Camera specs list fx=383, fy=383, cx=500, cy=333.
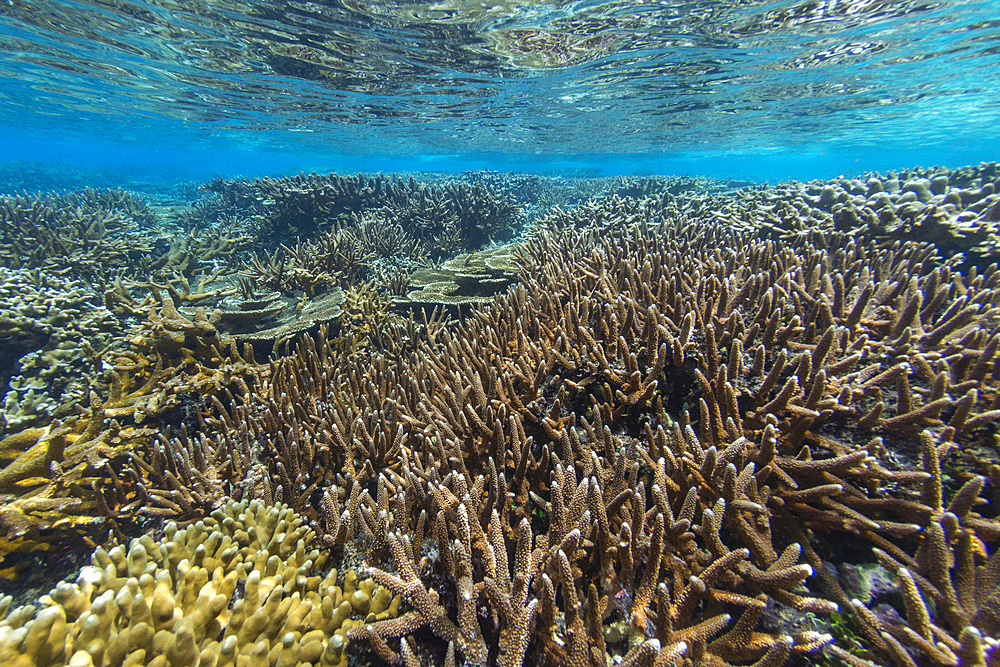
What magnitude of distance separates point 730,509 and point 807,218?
7.13m

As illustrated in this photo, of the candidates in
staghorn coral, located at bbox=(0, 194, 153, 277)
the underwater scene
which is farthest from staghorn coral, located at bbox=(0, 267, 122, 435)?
staghorn coral, located at bbox=(0, 194, 153, 277)

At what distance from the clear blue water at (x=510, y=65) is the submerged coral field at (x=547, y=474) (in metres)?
10.1

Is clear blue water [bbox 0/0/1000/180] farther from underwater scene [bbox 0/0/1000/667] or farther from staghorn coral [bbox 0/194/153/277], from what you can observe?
staghorn coral [bbox 0/194/153/277]

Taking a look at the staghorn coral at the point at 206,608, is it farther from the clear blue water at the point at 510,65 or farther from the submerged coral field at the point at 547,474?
the clear blue water at the point at 510,65

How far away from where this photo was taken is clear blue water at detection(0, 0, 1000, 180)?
11328 millimetres

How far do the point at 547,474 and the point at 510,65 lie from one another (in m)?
17.1

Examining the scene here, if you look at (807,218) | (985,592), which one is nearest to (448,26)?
(807,218)

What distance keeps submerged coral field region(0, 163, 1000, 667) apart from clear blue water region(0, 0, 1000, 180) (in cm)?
1012

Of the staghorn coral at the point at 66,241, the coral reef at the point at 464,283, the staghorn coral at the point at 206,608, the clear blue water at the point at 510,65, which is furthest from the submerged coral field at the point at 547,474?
the clear blue water at the point at 510,65

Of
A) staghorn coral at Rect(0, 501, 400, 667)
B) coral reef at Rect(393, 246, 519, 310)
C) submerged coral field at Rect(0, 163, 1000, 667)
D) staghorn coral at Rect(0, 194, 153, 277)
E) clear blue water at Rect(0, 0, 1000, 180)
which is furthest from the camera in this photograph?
clear blue water at Rect(0, 0, 1000, 180)

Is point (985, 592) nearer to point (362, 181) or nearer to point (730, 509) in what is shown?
point (730, 509)

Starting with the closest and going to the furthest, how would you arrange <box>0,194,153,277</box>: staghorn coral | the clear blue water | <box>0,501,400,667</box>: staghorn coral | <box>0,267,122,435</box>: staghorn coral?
<box>0,501,400,667</box>: staghorn coral, <box>0,267,122,435</box>: staghorn coral, <box>0,194,153,277</box>: staghorn coral, the clear blue water

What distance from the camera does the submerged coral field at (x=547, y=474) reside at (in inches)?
59.3

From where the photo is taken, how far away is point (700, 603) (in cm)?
169
